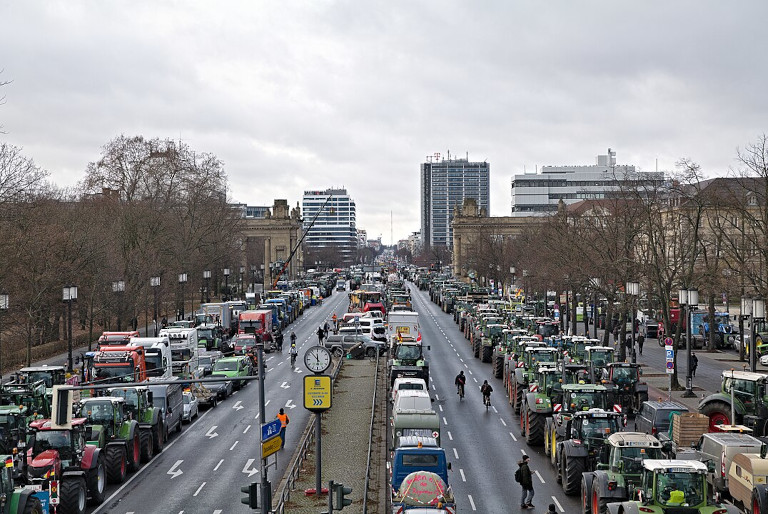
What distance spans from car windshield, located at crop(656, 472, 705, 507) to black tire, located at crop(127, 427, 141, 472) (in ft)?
55.9

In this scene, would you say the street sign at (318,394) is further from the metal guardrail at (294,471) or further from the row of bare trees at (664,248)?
the row of bare trees at (664,248)

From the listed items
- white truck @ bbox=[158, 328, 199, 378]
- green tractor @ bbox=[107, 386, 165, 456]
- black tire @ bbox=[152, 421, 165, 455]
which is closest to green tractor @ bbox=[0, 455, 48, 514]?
green tractor @ bbox=[107, 386, 165, 456]

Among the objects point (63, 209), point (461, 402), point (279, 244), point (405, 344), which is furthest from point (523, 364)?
point (279, 244)

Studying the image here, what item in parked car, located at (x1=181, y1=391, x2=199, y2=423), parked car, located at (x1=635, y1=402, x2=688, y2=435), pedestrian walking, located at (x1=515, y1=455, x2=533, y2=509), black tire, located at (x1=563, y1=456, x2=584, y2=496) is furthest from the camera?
parked car, located at (x1=181, y1=391, x2=199, y2=423)

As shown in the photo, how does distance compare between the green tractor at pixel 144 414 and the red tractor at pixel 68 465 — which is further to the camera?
the green tractor at pixel 144 414

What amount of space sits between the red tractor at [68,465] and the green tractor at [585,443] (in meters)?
13.0

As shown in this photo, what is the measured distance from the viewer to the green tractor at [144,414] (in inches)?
1192

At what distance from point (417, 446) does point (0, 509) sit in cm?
1027

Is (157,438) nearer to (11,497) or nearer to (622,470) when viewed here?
(11,497)

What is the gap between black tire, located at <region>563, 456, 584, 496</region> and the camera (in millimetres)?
24641

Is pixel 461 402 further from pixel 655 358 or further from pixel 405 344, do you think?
pixel 655 358

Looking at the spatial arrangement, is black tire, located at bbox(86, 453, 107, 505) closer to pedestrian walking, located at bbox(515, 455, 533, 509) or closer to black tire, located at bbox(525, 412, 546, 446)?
pedestrian walking, located at bbox(515, 455, 533, 509)

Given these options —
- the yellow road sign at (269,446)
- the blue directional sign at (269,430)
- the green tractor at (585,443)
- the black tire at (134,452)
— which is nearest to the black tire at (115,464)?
the black tire at (134,452)

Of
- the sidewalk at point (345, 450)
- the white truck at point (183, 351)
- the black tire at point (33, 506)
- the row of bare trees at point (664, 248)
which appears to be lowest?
the sidewalk at point (345, 450)
